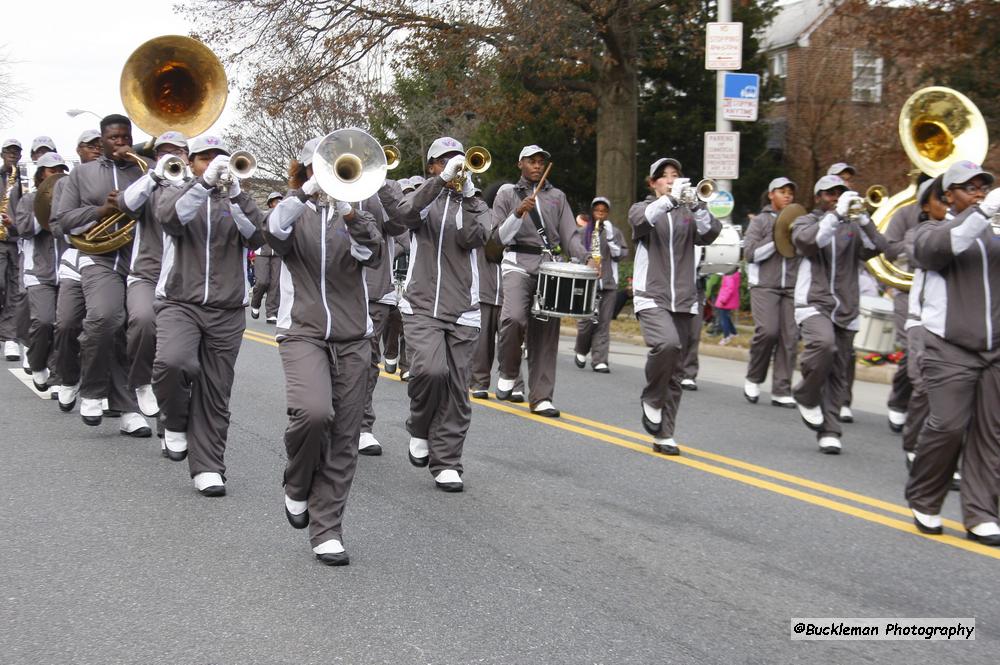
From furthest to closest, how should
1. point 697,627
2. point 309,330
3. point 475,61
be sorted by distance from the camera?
point 475,61 → point 309,330 → point 697,627

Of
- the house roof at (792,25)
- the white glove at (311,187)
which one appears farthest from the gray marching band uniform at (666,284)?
the house roof at (792,25)

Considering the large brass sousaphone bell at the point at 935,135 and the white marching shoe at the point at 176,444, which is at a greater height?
the large brass sousaphone bell at the point at 935,135

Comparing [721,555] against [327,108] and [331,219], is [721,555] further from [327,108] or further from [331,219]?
[327,108]

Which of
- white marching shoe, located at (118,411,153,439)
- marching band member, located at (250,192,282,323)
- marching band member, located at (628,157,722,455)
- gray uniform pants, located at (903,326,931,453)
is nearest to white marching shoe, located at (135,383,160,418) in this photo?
white marching shoe, located at (118,411,153,439)

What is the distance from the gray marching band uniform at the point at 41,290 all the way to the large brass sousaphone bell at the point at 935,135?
7.02m

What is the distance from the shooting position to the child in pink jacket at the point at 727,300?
1576 cm

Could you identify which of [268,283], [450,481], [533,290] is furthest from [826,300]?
[268,283]

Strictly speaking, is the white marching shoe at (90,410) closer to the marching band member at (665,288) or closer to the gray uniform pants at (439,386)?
the gray uniform pants at (439,386)

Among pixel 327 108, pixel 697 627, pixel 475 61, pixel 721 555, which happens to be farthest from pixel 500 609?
pixel 327 108

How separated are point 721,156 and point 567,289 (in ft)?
19.7

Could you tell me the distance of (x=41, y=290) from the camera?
1036cm

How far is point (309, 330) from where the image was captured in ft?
19.1

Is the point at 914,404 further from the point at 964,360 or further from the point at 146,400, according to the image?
the point at 146,400

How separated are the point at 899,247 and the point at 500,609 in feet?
17.5
